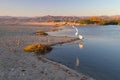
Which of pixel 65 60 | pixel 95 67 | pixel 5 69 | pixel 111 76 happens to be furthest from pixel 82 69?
pixel 5 69

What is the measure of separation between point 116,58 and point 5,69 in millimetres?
12440

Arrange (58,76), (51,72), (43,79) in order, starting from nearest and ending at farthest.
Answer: (43,79), (58,76), (51,72)

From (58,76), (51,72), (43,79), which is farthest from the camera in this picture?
(51,72)

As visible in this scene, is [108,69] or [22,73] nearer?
[22,73]

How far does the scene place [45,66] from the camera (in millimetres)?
19953

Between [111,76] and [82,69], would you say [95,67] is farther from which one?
[111,76]

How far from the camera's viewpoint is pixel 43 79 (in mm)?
15586

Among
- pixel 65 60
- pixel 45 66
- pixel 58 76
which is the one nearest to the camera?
pixel 58 76

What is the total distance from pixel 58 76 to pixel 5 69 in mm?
4122

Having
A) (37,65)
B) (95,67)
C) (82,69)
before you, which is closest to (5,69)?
(37,65)

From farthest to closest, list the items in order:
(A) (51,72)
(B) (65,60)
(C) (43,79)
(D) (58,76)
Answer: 1. (B) (65,60)
2. (A) (51,72)
3. (D) (58,76)
4. (C) (43,79)

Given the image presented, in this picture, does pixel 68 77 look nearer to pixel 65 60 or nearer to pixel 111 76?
pixel 111 76

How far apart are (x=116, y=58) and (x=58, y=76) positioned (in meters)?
10.8

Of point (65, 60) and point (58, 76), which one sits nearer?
point (58, 76)
